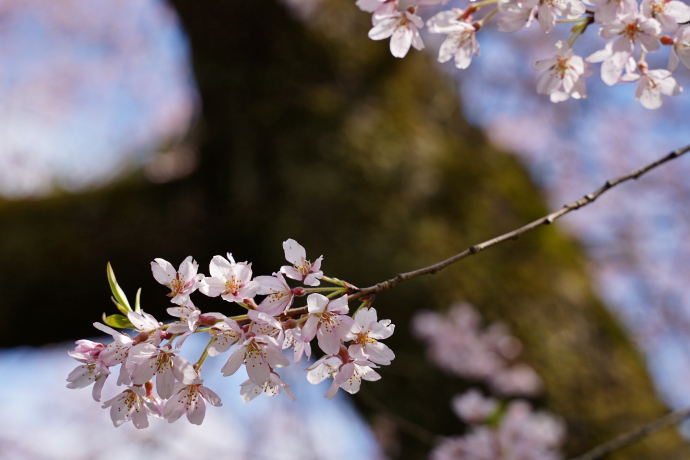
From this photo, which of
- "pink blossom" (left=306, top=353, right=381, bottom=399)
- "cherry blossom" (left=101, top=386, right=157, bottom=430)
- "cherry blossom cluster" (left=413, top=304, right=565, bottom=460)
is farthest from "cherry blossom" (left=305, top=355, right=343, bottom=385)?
"cherry blossom cluster" (left=413, top=304, right=565, bottom=460)

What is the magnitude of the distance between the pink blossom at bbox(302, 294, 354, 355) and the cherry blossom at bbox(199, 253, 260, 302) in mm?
76

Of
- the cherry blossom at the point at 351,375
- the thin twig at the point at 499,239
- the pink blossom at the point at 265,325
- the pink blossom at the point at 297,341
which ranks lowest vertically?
the cherry blossom at the point at 351,375

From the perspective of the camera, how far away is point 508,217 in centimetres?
199

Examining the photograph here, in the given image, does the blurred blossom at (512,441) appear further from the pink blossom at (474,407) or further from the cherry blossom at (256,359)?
the cherry blossom at (256,359)

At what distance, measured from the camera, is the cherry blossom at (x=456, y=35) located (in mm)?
695

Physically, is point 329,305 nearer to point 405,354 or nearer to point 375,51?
point 405,354

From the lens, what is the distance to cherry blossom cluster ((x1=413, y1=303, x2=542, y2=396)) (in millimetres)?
1707

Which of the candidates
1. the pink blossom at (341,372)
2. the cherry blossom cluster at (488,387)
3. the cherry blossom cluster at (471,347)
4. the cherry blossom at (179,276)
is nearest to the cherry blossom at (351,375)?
the pink blossom at (341,372)

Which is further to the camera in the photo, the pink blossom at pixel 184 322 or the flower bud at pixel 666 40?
the flower bud at pixel 666 40

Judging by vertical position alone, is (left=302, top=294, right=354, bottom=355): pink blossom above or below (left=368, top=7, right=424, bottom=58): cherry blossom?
below

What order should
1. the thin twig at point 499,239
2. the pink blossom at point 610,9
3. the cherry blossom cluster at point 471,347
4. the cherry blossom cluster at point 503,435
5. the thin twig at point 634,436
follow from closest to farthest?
the thin twig at point 499,239, the pink blossom at point 610,9, the thin twig at point 634,436, the cherry blossom cluster at point 503,435, the cherry blossom cluster at point 471,347

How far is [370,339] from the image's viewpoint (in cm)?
61

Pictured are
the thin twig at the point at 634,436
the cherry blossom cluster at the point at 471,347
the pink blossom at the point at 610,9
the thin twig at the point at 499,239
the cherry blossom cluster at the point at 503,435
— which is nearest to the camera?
the thin twig at the point at 499,239

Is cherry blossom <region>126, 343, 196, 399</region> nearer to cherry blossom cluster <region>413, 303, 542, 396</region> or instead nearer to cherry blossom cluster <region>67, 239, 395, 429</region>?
cherry blossom cluster <region>67, 239, 395, 429</region>
